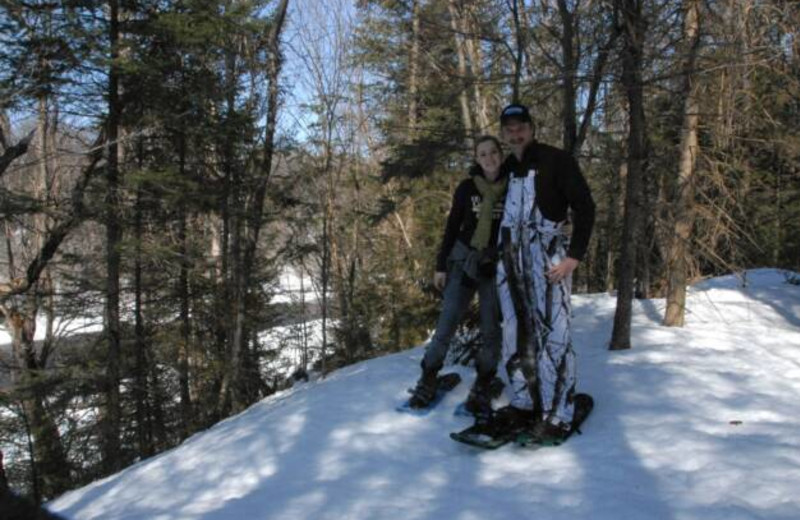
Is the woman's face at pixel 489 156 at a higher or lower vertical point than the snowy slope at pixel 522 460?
higher

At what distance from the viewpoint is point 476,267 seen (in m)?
4.16

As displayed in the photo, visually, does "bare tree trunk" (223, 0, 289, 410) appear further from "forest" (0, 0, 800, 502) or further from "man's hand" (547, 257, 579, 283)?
"man's hand" (547, 257, 579, 283)

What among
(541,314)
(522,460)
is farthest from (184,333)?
A: (522,460)

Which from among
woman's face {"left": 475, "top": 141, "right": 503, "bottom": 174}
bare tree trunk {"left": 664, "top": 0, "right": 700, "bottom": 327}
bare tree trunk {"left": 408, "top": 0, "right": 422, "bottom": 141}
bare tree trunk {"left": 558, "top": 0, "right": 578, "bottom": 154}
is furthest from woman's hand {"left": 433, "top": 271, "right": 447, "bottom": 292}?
bare tree trunk {"left": 408, "top": 0, "right": 422, "bottom": 141}

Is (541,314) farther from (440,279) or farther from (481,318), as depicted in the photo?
(440,279)

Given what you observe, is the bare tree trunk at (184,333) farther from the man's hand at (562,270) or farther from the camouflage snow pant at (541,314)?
the man's hand at (562,270)

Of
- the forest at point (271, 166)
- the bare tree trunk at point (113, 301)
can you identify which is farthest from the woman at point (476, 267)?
the bare tree trunk at point (113, 301)

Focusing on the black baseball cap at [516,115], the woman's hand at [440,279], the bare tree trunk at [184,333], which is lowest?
the bare tree trunk at [184,333]

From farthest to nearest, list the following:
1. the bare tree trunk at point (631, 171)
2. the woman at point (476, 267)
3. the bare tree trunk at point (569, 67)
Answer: the bare tree trunk at point (569, 67)
the bare tree trunk at point (631, 171)
the woman at point (476, 267)

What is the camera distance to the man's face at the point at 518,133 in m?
3.78

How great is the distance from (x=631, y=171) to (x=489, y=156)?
2121mm

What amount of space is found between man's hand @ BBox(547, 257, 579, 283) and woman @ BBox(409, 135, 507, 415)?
55cm

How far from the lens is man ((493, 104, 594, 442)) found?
11.9 feet

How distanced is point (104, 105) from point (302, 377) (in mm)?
7105
